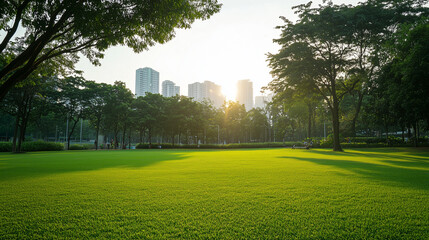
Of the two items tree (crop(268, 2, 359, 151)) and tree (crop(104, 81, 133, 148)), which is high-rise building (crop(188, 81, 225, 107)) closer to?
tree (crop(104, 81, 133, 148))

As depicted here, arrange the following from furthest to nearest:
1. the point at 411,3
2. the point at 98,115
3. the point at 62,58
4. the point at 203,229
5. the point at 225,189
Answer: the point at 98,115
the point at 411,3
the point at 62,58
the point at 225,189
the point at 203,229

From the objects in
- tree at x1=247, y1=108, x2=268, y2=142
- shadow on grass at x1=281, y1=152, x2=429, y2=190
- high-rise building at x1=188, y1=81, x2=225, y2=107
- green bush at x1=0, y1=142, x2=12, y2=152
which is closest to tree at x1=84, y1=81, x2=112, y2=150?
green bush at x1=0, y1=142, x2=12, y2=152

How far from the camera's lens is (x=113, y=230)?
6.98 ft

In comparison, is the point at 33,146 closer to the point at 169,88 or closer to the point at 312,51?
the point at 312,51

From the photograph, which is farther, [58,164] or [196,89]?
[196,89]

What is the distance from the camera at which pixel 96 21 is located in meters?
6.70

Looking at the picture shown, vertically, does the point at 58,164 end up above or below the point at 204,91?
below

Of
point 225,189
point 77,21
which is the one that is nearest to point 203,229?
point 225,189

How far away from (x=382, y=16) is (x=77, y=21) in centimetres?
2261

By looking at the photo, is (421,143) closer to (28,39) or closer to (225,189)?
(225,189)

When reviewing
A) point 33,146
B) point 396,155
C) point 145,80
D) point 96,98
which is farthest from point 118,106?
point 145,80

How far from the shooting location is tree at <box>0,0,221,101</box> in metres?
6.41

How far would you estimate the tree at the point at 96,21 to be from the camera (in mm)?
6414

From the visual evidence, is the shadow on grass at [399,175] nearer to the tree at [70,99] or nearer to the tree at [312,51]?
the tree at [312,51]
